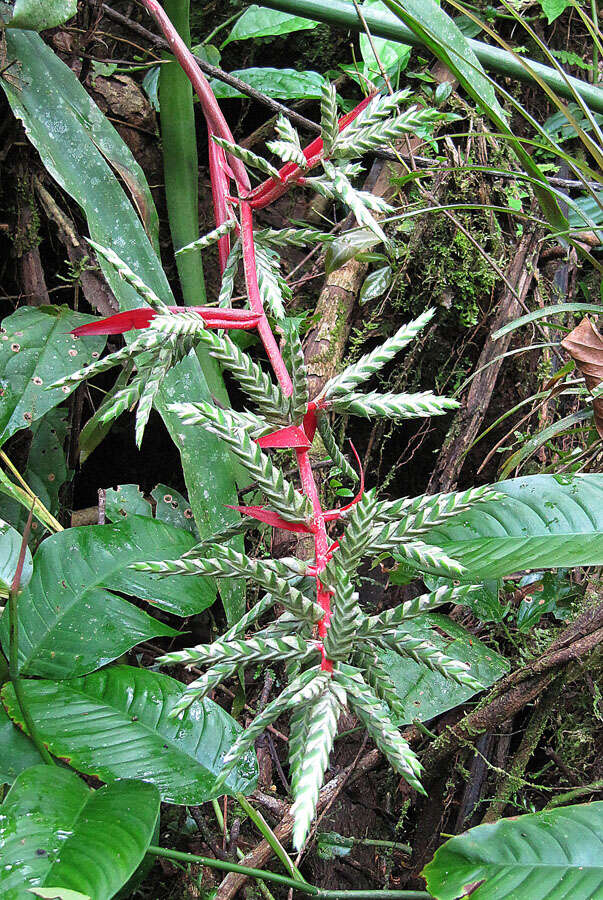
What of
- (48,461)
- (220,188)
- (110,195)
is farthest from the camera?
(48,461)

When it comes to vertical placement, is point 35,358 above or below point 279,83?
below

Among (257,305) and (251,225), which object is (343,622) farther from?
(251,225)

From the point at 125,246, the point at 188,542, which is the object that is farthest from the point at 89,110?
the point at 188,542

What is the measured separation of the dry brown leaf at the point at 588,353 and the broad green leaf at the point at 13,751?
687mm

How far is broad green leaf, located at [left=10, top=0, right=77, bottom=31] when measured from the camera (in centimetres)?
78

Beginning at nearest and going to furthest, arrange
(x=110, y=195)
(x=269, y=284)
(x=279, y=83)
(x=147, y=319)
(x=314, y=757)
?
(x=314, y=757) → (x=147, y=319) → (x=269, y=284) → (x=110, y=195) → (x=279, y=83)

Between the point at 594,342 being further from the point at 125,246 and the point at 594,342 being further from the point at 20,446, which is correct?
the point at 20,446

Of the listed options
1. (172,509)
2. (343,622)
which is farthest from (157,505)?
(343,622)

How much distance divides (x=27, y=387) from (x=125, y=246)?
0.82 ft

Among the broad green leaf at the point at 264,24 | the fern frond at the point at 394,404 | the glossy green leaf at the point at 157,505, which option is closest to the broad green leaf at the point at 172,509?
the glossy green leaf at the point at 157,505

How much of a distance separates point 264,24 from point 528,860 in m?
1.39

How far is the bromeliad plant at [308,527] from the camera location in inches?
17.0

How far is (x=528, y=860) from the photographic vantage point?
1.83 feet

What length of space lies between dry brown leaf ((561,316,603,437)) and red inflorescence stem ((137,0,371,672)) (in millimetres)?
319
